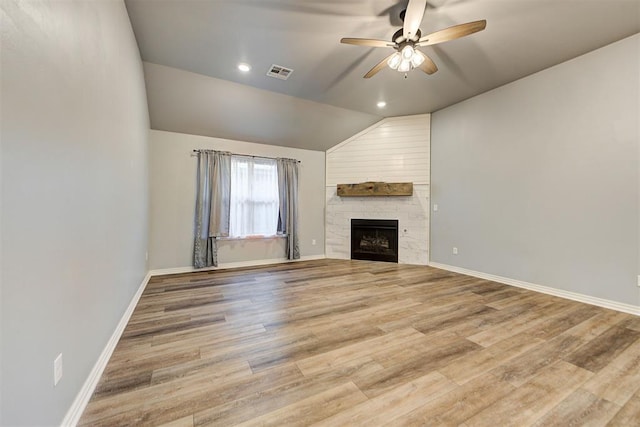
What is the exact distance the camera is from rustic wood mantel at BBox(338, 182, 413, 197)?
15.7 ft

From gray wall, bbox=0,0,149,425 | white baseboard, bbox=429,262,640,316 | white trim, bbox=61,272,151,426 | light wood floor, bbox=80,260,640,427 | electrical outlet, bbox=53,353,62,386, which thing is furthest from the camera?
white baseboard, bbox=429,262,640,316

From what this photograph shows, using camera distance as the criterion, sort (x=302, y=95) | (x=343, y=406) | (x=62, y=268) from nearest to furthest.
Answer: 1. (x=62, y=268)
2. (x=343, y=406)
3. (x=302, y=95)

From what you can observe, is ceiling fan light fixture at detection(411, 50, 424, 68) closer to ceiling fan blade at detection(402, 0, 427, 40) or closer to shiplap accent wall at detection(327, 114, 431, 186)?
ceiling fan blade at detection(402, 0, 427, 40)

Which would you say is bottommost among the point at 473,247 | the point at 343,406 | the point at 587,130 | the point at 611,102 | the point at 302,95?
the point at 343,406

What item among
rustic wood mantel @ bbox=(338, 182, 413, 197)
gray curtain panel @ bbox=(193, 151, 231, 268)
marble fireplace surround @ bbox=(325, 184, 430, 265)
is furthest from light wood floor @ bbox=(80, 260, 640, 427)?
rustic wood mantel @ bbox=(338, 182, 413, 197)

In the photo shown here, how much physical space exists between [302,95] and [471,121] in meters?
2.83

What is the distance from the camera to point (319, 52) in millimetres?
2787

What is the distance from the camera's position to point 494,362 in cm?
175

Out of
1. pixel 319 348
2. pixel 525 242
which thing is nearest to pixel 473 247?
pixel 525 242

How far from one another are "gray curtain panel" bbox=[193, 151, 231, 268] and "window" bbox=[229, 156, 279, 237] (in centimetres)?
21

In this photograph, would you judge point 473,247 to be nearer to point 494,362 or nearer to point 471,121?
point 471,121

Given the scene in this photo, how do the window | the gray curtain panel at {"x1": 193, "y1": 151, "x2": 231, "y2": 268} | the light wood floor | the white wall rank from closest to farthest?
the light wood floor < the white wall < the gray curtain panel at {"x1": 193, "y1": 151, "x2": 231, "y2": 268} < the window

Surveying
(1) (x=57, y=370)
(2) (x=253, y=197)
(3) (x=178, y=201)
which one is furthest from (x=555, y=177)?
(3) (x=178, y=201)

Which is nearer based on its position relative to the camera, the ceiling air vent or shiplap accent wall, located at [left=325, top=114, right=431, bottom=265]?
the ceiling air vent
